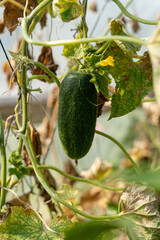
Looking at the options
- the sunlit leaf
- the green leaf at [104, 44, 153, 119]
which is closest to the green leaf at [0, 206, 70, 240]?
the green leaf at [104, 44, 153, 119]

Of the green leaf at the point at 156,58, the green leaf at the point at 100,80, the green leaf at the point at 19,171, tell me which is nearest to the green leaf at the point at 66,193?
the green leaf at the point at 19,171

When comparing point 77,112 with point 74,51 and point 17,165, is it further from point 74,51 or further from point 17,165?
point 17,165

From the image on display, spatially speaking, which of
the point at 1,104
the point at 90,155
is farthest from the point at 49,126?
the point at 90,155

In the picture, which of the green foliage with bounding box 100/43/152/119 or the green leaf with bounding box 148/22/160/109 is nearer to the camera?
the green leaf with bounding box 148/22/160/109

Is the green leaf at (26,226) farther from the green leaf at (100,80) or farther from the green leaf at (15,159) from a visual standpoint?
the green leaf at (100,80)

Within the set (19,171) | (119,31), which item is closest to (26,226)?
(19,171)

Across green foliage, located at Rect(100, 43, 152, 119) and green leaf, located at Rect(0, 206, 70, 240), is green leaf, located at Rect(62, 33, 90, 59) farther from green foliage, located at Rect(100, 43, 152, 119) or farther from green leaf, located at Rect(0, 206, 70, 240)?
green leaf, located at Rect(0, 206, 70, 240)

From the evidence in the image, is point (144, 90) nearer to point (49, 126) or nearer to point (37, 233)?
point (37, 233)
